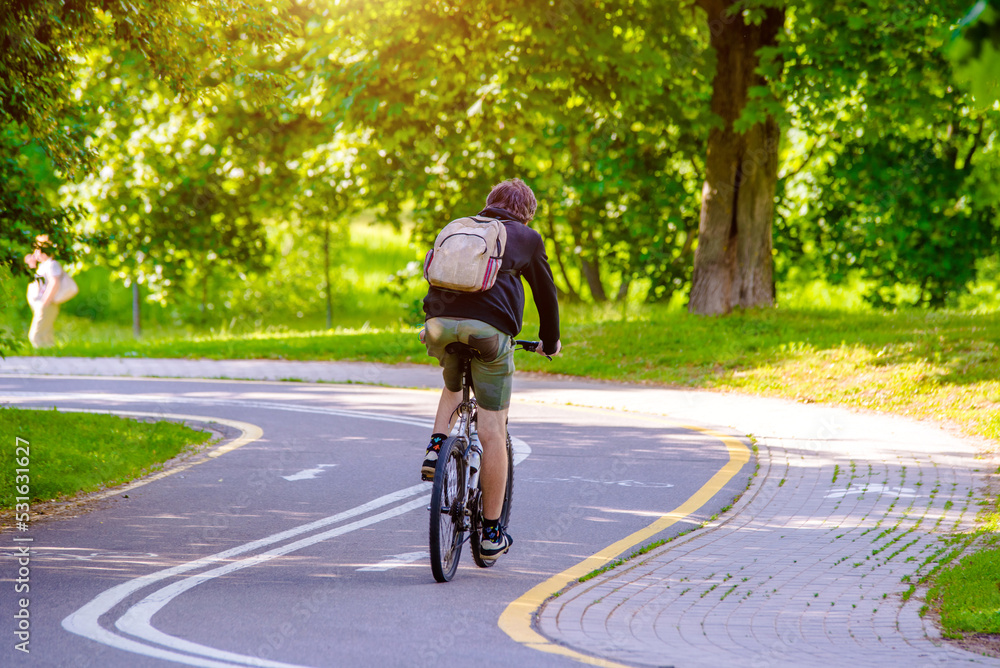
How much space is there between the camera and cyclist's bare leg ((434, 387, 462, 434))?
5.32m

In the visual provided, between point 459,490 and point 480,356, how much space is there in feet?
2.25

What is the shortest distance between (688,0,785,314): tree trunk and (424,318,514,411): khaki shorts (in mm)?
12492

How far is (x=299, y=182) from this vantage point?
2373 centimetres

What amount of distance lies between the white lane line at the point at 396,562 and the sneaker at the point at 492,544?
454 millimetres

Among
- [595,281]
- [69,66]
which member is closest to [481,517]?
[69,66]

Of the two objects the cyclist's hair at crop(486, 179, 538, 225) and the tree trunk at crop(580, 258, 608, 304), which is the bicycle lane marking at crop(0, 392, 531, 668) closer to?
the cyclist's hair at crop(486, 179, 538, 225)

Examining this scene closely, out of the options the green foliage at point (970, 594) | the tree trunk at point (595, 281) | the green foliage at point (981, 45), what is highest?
the tree trunk at point (595, 281)

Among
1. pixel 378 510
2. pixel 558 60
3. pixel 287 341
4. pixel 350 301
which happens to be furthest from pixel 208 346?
pixel 350 301

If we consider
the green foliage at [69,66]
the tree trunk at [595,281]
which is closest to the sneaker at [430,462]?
the green foliage at [69,66]

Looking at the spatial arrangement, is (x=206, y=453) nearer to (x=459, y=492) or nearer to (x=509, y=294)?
(x=459, y=492)

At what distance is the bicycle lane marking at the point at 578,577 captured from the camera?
4316 millimetres

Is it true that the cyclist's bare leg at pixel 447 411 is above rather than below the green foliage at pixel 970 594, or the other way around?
above

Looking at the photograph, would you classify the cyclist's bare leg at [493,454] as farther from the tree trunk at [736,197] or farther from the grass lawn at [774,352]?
the tree trunk at [736,197]

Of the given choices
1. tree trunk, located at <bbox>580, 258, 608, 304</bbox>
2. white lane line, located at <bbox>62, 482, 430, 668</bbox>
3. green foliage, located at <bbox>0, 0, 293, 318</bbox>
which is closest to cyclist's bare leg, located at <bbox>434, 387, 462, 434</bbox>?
white lane line, located at <bbox>62, 482, 430, 668</bbox>
